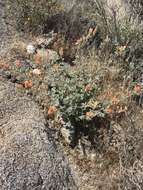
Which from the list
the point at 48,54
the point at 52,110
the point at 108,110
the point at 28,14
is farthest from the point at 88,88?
the point at 28,14

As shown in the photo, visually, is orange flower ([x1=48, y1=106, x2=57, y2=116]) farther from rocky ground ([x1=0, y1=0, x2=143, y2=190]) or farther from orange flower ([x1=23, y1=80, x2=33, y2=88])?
orange flower ([x1=23, y1=80, x2=33, y2=88])

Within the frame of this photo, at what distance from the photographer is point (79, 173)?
4227mm

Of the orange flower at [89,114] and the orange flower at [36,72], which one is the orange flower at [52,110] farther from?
the orange flower at [36,72]

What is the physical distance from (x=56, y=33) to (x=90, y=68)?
76 centimetres

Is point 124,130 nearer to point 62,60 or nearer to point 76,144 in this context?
point 76,144

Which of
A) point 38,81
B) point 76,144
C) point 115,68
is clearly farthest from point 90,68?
point 76,144

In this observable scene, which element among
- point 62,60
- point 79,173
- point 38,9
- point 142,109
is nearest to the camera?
point 79,173

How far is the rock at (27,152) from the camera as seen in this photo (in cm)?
351

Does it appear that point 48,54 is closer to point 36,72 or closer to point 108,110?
point 36,72

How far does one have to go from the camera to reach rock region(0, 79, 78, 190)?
3512 millimetres

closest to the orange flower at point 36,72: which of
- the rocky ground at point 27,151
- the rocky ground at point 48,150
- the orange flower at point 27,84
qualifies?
the rocky ground at point 48,150

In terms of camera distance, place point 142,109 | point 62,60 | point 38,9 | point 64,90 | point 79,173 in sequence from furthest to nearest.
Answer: point 38,9 < point 62,60 < point 142,109 < point 64,90 < point 79,173

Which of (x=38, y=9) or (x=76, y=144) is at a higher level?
(x=38, y=9)

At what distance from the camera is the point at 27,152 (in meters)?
3.69
